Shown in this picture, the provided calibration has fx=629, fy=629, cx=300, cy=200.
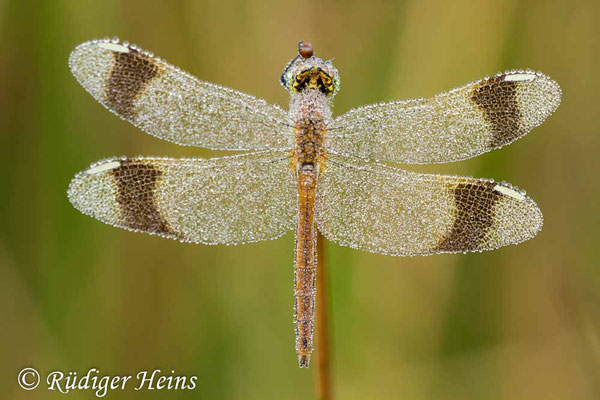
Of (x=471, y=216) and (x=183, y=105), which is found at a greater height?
(x=183, y=105)

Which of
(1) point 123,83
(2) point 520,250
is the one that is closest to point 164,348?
(1) point 123,83

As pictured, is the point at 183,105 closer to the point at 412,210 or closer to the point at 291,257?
the point at 412,210

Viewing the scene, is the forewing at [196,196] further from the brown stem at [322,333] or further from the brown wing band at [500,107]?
the brown wing band at [500,107]

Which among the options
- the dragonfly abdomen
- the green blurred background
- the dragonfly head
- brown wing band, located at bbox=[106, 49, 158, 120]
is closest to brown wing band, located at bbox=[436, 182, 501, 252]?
the dragonfly abdomen

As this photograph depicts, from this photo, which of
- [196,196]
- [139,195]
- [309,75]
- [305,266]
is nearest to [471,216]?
[305,266]

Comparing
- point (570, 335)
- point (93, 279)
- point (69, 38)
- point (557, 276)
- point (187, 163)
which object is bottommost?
point (570, 335)

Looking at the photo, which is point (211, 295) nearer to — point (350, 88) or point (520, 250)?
point (350, 88)
